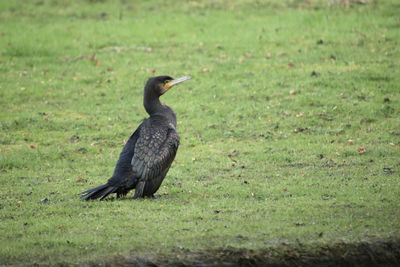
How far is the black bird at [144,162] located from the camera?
1309 centimetres

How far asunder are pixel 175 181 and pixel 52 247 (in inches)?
154

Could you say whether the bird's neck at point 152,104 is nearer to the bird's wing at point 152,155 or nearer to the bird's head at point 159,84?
the bird's head at point 159,84

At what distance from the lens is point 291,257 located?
10.9 meters

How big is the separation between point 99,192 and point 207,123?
551 cm

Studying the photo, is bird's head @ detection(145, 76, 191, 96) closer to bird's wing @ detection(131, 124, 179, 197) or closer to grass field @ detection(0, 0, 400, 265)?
bird's wing @ detection(131, 124, 179, 197)

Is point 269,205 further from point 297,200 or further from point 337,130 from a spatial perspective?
point 337,130

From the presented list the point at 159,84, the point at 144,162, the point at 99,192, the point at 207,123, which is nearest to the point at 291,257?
the point at 144,162

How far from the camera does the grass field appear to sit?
11570 mm

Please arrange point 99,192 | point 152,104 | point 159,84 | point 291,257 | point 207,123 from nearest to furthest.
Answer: point 291,257 < point 99,192 < point 152,104 < point 159,84 < point 207,123

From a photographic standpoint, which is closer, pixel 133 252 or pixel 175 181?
pixel 133 252

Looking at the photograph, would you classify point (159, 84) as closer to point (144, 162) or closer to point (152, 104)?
point (152, 104)

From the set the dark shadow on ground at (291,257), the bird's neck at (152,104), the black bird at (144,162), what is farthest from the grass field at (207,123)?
the bird's neck at (152,104)

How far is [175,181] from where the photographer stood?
1456cm

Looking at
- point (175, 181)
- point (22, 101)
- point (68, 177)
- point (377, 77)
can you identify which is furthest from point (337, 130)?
point (22, 101)
